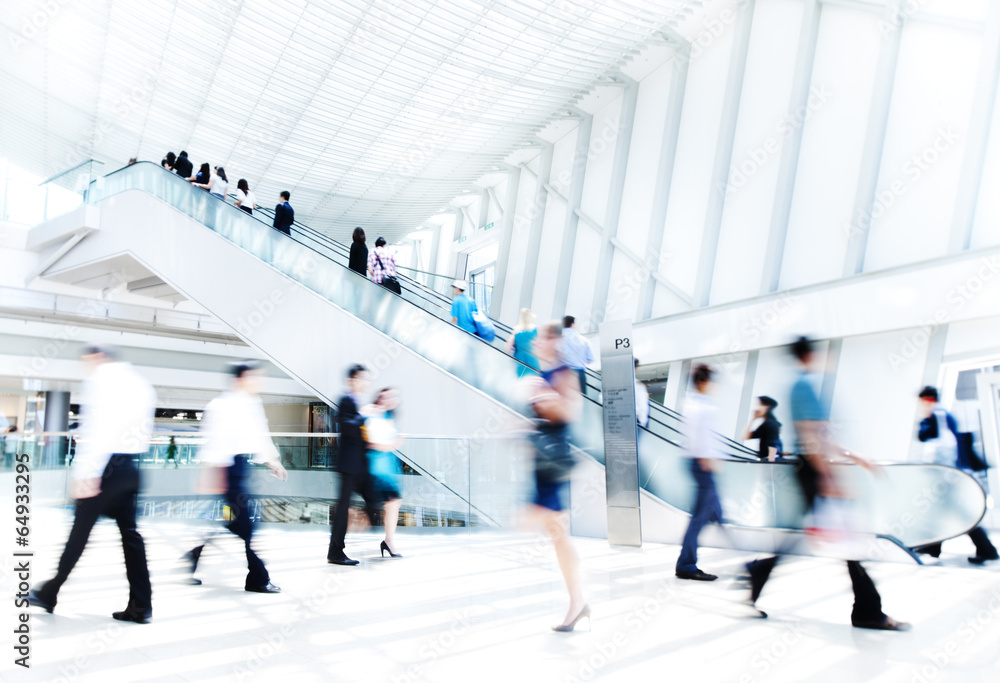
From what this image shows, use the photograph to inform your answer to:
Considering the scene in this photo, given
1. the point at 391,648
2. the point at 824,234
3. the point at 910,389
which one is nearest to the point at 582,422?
the point at 391,648

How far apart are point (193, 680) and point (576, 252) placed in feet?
56.5

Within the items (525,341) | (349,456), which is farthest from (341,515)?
(525,341)

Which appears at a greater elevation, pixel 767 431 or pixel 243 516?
pixel 767 431

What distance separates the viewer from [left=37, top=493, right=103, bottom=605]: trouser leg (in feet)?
12.6

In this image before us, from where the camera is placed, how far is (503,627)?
12.5 feet

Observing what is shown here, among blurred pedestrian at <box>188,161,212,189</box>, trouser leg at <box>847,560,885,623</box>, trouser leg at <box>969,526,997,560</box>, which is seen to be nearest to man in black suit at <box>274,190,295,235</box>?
blurred pedestrian at <box>188,161,212,189</box>

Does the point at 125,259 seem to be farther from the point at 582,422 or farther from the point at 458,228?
the point at 458,228

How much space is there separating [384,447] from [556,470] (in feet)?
8.49

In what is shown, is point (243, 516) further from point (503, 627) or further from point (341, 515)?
point (503, 627)

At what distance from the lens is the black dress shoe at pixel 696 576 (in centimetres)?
492

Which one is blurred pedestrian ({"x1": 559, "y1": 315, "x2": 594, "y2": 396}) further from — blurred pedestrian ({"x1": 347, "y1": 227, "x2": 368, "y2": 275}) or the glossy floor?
blurred pedestrian ({"x1": 347, "y1": 227, "x2": 368, "y2": 275})

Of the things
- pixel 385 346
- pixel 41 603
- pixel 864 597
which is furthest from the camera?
pixel 385 346

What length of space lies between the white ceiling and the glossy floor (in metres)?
11.9

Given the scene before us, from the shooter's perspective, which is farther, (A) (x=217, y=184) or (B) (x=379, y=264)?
(A) (x=217, y=184)
